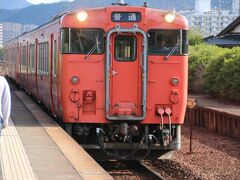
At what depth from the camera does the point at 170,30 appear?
1057cm

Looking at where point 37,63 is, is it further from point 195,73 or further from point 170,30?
point 195,73

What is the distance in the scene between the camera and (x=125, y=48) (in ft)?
34.3

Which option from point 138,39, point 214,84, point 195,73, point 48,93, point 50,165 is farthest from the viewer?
point 195,73

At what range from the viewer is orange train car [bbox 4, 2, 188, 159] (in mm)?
10375

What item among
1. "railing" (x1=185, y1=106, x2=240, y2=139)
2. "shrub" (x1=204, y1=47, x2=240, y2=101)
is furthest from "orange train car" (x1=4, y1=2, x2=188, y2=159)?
"shrub" (x1=204, y1=47, x2=240, y2=101)

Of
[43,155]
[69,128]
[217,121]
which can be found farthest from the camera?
[217,121]

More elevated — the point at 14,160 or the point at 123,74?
the point at 123,74

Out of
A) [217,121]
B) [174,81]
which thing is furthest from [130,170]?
[217,121]

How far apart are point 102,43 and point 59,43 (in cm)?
84

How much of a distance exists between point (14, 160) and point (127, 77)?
307 cm

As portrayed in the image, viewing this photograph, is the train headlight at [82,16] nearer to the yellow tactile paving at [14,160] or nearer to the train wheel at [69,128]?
the train wheel at [69,128]

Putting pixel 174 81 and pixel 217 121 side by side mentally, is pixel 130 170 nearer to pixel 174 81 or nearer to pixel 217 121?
pixel 174 81

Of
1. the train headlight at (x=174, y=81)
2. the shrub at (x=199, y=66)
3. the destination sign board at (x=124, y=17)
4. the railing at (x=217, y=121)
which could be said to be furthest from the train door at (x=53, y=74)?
the shrub at (x=199, y=66)

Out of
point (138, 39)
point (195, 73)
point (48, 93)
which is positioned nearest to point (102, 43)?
point (138, 39)
